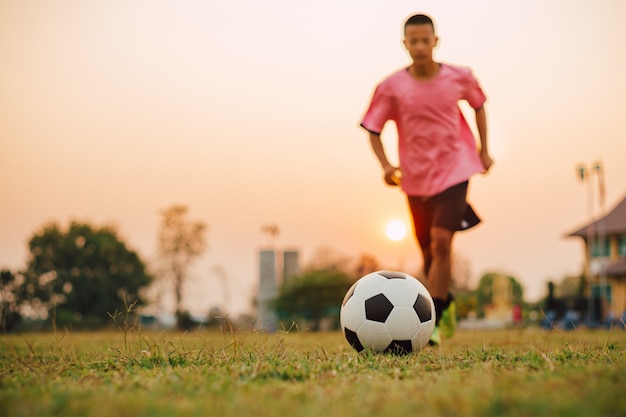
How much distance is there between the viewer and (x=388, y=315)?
15.6 feet

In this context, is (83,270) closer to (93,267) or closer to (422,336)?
(93,267)

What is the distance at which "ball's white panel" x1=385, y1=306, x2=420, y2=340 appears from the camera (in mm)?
4723

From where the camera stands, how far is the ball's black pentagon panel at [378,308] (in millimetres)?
4762

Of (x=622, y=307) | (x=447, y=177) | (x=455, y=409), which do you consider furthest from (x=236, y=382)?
(x=622, y=307)

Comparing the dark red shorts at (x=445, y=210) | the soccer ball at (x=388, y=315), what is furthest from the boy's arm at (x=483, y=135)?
the soccer ball at (x=388, y=315)

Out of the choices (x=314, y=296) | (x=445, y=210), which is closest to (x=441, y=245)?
(x=445, y=210)

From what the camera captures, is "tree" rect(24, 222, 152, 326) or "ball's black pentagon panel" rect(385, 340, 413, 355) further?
"tree" rect(24, 222, 152, 326)

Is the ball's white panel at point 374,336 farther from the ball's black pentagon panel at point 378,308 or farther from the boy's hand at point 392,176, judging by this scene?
the boy's hand at point 392,176

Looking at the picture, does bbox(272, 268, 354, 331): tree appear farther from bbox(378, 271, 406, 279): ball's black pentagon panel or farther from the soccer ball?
the soccer ball

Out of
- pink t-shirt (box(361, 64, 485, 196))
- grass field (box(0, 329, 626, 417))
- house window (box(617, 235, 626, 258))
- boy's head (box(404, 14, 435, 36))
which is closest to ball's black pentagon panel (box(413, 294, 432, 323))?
grass field (box(0, 329, 626, 417))

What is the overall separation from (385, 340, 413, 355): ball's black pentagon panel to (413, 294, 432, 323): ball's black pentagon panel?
0.19 metres

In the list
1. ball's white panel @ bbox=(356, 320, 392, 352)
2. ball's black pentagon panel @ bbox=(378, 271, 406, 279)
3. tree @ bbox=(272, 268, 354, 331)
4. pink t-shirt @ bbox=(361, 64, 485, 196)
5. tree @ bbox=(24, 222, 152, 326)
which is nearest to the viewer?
ball's white panel @ bbox=(356, 320, 392, 352)

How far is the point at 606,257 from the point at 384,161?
134 feet

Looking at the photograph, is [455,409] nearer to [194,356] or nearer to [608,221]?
[194,356]
